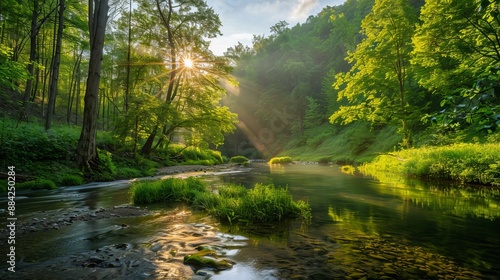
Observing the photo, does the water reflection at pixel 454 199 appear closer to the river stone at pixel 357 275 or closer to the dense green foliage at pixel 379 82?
the dense green foliage at pixel 379 82

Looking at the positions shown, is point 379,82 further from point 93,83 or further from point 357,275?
point 357,275

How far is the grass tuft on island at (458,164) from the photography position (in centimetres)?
1001

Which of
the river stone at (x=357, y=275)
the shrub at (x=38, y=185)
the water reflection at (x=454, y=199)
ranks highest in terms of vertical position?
the water reflection at (x=454, y=199)

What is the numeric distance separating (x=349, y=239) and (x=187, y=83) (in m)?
21.1

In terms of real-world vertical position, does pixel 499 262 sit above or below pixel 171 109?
below

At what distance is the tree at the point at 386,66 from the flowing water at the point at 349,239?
11.0 m

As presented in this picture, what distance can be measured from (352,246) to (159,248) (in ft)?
10.3

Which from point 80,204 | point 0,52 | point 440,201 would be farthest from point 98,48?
point 440,201

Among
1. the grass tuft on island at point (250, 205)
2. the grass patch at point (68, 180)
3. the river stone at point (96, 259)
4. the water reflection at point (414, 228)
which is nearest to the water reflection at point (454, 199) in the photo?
the water reflection at point (414, 228)

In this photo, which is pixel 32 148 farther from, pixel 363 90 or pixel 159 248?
pixel 363 90

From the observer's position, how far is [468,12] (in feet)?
39.8

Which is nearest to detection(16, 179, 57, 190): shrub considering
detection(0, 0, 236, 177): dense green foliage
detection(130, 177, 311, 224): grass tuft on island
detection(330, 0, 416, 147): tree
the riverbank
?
detection(130, 177, 311, 224): grass tuft on island

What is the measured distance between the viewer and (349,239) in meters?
4.68

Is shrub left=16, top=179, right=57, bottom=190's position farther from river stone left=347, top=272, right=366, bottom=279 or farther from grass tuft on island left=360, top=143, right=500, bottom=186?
grass tuft on island left=360, top=143, right=500, bottom=186
